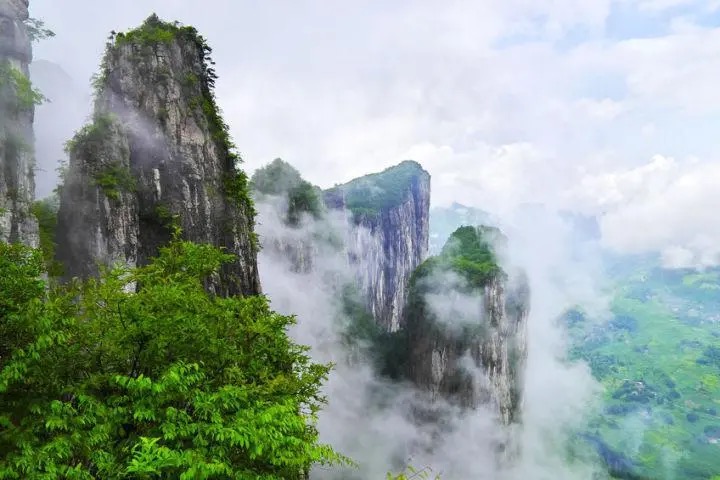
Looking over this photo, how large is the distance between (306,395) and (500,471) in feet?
234

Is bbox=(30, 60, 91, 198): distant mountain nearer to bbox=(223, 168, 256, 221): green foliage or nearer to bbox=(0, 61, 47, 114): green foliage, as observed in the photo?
bbox=(0, 61, 47, 114): green foliage

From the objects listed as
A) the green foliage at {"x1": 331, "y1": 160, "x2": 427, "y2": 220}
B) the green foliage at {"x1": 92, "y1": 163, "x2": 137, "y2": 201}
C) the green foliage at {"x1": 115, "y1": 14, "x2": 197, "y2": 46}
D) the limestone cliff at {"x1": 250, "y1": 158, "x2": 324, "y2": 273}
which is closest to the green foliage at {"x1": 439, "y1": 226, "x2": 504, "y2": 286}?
the limestone cliff at {"x1": 250, "y1": 158, "x2": 324, "y2": 273}

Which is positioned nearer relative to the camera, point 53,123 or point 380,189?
point 53,123

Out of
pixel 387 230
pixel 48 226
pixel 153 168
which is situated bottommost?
pixel 48 226

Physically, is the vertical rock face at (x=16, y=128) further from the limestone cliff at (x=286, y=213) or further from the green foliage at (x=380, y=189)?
the green foliage at (x=380, y=189)

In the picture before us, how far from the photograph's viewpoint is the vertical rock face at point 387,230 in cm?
11806

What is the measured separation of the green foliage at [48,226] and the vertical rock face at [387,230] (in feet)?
269

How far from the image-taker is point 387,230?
5113 inches

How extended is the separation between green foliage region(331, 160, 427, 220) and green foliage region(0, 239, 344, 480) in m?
107

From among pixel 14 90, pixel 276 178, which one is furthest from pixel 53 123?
pixel 276 178

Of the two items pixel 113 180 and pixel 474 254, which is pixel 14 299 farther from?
pixel 474 254

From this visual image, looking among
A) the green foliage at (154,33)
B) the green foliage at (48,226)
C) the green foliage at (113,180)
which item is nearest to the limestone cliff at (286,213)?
the green foliage at (154,33)

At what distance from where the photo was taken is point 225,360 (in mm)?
14531

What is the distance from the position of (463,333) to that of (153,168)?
59117mm
